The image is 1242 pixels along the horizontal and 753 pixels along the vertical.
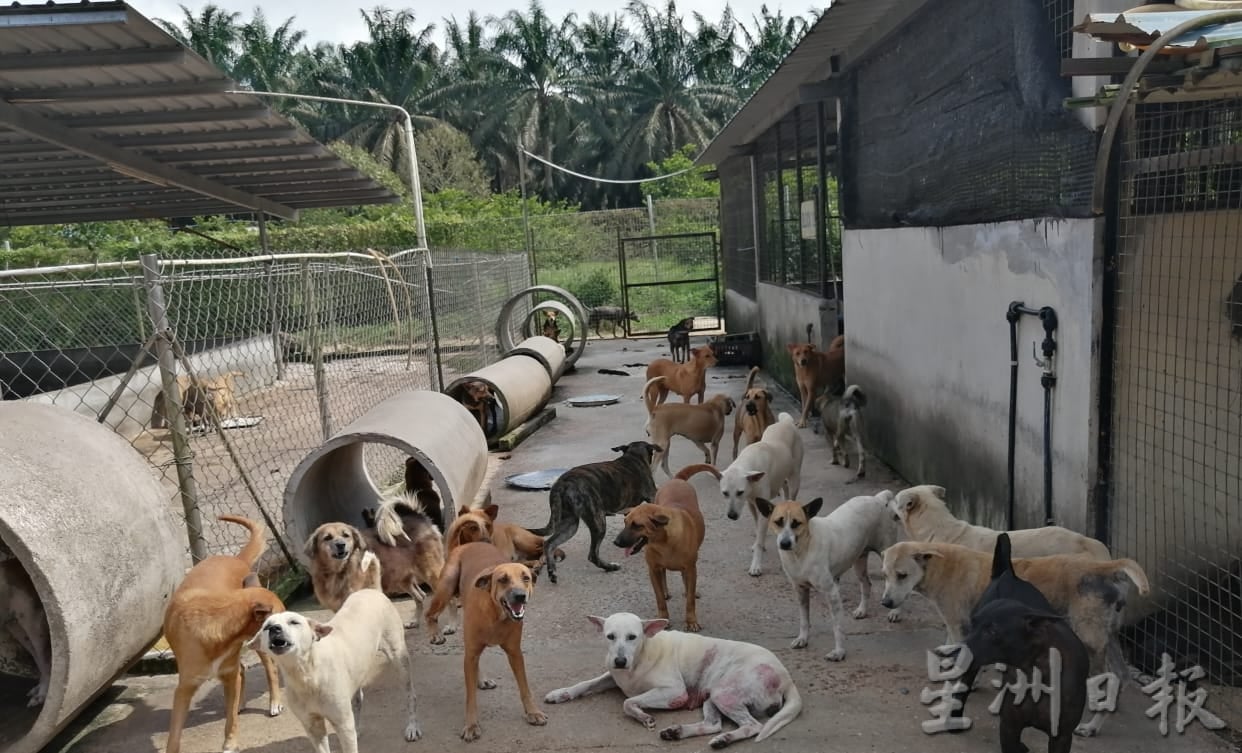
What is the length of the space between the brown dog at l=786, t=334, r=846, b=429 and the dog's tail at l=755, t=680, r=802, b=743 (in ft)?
18.3

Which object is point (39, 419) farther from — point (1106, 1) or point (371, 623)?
point (1106, 1)

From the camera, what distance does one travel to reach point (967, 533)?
475 centimetres

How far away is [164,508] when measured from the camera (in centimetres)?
444

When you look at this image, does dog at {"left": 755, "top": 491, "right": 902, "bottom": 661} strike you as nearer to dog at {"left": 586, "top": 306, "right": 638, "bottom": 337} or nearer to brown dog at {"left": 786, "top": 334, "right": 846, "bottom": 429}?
brown dog at {"left": 786, "top": 334, "right": 846, "bottom": 429}

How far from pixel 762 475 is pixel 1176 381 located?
2.42 meters

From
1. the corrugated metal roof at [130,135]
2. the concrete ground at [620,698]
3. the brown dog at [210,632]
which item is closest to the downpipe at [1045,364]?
the concrete ground at [620,698]

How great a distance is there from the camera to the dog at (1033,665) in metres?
3.21

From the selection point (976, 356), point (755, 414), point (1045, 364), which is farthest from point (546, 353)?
point (1045, 364)

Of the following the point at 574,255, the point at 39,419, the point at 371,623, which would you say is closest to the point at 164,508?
the point at 39,419

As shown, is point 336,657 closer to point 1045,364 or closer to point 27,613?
point 27,613

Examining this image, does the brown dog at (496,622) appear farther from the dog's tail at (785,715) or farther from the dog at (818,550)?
the dog at (818,550)

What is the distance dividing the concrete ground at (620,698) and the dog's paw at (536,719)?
36mm

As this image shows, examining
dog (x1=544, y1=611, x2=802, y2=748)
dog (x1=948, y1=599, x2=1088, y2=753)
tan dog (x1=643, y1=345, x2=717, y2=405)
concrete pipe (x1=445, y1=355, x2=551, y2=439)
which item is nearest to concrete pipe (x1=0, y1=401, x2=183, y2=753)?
dog (x1=544, y1=611, x2=802, y2=748)

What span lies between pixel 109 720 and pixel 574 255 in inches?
803
